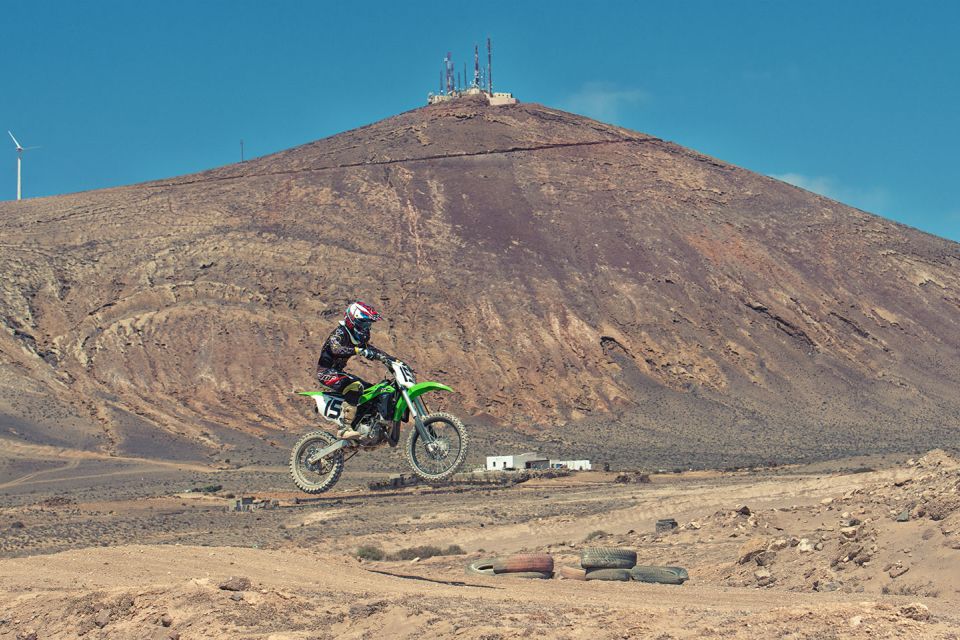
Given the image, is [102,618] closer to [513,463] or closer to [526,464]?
[513,463]

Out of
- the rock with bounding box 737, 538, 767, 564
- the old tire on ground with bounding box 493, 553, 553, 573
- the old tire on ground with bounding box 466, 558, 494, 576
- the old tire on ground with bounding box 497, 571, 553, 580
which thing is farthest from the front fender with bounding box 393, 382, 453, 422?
the rock with bounding box 737, 538, 767, 564

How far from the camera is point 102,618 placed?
56.0ft

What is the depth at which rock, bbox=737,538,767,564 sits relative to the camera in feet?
89.7

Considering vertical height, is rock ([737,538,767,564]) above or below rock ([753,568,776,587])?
above

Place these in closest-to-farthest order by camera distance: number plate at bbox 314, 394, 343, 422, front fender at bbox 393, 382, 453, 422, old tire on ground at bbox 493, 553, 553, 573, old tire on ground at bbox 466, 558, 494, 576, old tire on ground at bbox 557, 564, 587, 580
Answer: front fender at bbox 393, 382, 453, 422
number plate at bbox 314, 394, 343, 422
old tire on ground at bbox 557, 564, 587, 580
old tire on ground at bbox 493, 553, 553, 573
old tire on ground at bbox 466, 558, 494, 576

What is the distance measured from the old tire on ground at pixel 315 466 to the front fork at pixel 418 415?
147 cm

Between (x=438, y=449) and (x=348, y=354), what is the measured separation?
2079mm

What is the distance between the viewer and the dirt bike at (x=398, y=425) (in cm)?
1842

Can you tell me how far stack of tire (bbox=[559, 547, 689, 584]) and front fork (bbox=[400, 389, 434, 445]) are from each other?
772 centimetres

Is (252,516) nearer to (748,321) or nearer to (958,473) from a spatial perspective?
(958,473)

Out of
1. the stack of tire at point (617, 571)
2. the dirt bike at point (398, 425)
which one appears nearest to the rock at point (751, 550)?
the stack of tire at point (617, 571)

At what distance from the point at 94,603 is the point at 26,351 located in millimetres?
73038

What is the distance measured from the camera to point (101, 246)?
98250 millimetres

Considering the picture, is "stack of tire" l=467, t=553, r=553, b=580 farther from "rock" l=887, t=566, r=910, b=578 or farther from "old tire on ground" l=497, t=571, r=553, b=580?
"rock" l=887, t=566, r=910, b=578
